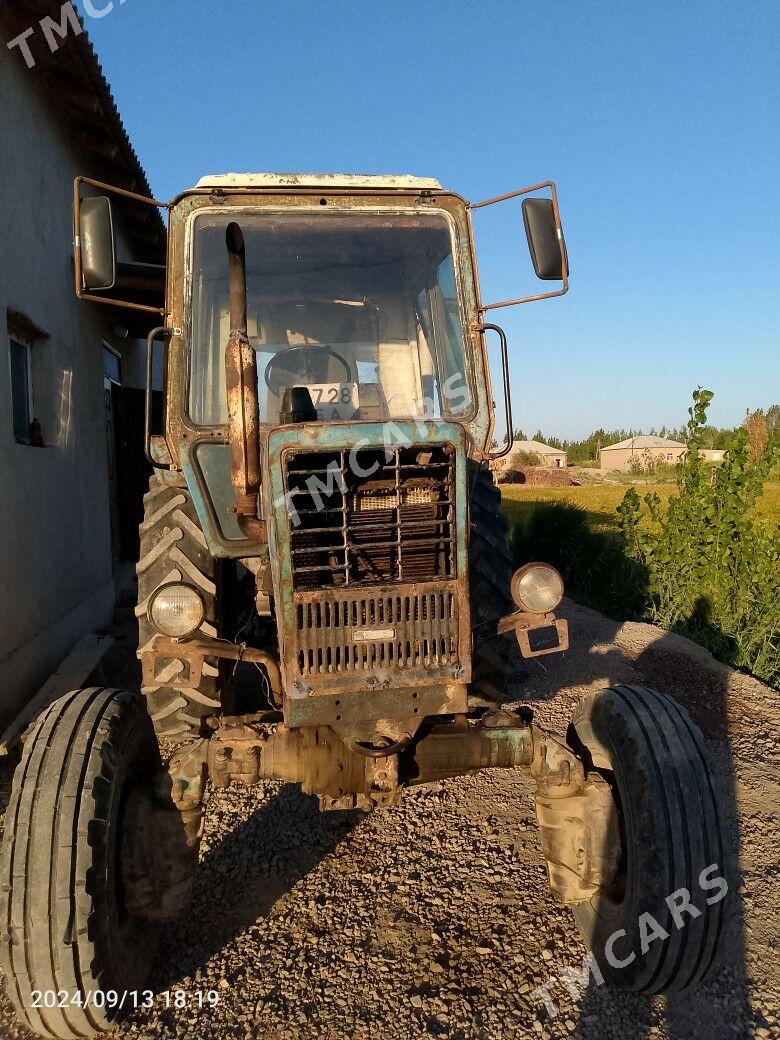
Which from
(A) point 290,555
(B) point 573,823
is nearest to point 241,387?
(A) point 290,555

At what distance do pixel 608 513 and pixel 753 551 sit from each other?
6.50 metres

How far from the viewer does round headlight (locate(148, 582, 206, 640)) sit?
2.41 metres

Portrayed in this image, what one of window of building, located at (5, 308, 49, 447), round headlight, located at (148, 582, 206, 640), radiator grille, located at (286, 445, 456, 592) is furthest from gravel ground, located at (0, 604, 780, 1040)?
window of building, located at (5, 308, 49, 447)

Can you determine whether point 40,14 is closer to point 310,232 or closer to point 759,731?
point 310,232

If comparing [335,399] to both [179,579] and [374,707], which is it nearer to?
[179,579]

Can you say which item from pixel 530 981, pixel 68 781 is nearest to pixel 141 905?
pixel 68 781

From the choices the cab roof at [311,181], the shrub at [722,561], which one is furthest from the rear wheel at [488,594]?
the shrub at [722,561]

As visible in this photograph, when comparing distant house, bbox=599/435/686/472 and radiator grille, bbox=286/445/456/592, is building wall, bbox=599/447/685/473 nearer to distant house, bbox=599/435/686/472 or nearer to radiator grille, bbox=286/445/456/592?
distant house, bbox=599/435/686/472

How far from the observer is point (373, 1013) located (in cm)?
239

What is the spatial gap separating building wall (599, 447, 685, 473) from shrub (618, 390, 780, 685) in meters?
43.8

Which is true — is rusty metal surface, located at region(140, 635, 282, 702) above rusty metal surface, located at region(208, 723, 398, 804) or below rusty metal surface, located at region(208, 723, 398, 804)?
above

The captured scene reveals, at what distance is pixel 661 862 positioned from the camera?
224 centimetres

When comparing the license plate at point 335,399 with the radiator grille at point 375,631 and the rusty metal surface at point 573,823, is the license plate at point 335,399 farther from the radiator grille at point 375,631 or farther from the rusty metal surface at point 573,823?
the rusty metal surface at point 573,823

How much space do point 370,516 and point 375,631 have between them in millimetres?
388
